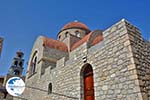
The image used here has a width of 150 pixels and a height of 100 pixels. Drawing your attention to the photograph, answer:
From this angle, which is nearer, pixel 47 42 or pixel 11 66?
pixel 47 42

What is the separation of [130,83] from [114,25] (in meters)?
2.28

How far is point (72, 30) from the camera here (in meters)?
20.2

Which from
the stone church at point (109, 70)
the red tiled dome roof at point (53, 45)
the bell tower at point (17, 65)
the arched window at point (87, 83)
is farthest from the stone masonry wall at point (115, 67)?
the bell tower at point (17, 65)

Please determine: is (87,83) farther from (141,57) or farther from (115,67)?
(141,57)

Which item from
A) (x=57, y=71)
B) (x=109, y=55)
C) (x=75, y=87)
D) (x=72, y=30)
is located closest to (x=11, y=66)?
(x=72, y=30)

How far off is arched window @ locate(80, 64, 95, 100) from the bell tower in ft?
72.4

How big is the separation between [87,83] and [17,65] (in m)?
23.8

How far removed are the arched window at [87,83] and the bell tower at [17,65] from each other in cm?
2207

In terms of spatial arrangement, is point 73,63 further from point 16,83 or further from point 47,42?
point 47,42

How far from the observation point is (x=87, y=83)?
22.9 feet

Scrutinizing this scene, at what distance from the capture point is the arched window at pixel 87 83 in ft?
21.9

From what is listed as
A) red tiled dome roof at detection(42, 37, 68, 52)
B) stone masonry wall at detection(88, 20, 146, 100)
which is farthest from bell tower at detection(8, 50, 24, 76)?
stone masonry wall at detection(88, 20, 146, 100)

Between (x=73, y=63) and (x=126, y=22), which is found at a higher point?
(x=126, y=22)

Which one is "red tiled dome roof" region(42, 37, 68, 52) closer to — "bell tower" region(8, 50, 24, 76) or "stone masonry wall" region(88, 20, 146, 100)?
"stone masonry wall" region(88, 20, 146, 100)
